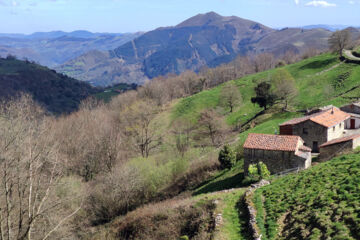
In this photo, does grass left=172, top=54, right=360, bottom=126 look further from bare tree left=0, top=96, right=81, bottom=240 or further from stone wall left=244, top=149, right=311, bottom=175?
bare tree left=0, top=96, right=81, bottom=240

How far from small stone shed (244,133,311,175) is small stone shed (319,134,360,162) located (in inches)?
99.2

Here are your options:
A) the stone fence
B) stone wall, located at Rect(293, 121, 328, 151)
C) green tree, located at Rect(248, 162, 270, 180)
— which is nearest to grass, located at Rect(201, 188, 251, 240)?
the stone fence

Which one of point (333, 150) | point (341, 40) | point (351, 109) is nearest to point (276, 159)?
point (333, 150)

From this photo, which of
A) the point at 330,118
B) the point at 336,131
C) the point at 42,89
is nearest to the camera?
A: the point at 330,118

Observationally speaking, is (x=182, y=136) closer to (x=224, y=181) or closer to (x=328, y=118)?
(x=224, y=181)

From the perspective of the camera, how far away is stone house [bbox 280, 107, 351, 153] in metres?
33.5

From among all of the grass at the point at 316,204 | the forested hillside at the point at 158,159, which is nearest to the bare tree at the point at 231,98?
the forested hillside at the point at 158,159

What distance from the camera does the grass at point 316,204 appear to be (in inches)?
594

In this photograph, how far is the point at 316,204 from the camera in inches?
702

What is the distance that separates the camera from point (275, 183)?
966 inches

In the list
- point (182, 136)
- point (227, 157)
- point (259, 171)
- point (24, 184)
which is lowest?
point (182, 136)

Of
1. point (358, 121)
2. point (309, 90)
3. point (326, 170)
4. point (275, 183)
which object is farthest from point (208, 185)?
point (309, 90)

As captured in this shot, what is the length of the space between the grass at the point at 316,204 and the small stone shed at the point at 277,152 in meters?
4.24

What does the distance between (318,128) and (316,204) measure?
59.2 ft
